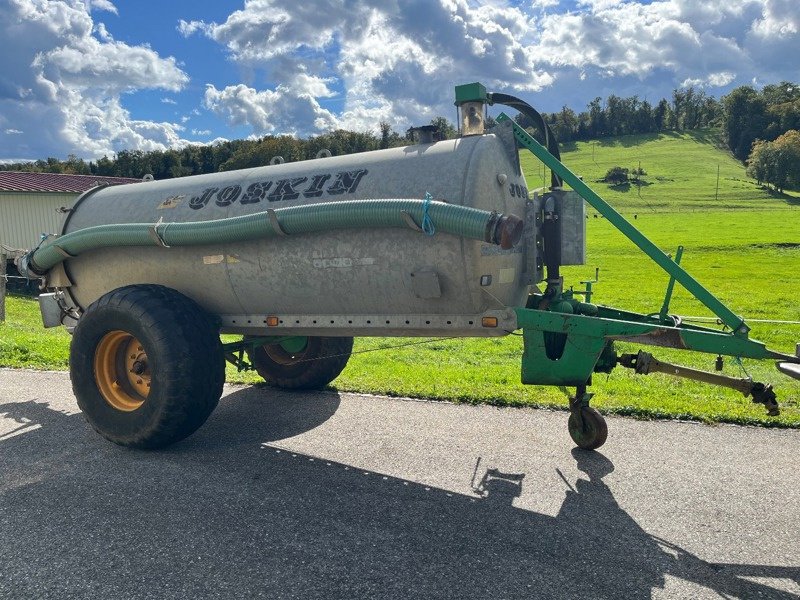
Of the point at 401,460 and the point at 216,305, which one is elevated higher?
the point at 216,305

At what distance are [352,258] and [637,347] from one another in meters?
7.46

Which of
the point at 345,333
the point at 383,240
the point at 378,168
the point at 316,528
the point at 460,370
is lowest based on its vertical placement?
the point at 460,370

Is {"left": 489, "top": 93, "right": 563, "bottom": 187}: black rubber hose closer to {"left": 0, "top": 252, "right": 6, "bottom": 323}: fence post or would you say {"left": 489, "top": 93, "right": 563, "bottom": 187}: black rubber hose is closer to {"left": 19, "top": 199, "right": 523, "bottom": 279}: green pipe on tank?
{"left": 19, "top": 199, "right": 523, "bottom": 279}: green pipe on tank

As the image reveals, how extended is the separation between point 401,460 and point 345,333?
1137 millimetres

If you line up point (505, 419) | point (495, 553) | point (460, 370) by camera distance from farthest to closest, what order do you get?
1. point (460, 370)
2. point (505, 419)
3. point (495, 553)

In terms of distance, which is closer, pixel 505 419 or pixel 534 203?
pixel 534 203

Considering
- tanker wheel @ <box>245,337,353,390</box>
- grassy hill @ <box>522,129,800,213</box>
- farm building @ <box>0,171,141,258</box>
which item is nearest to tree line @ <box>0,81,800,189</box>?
grassy hill @ <box>522,129,800,213</box>

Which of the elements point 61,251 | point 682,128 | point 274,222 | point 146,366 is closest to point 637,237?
point 274,222

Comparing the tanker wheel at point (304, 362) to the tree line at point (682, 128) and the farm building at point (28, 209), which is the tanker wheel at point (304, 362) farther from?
the tree line at point (682, 128)

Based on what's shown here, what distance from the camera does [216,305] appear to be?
6.00m

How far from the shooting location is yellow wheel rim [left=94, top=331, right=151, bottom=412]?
5863 millimetres

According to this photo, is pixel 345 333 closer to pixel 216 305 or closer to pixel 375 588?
pixel 216 305

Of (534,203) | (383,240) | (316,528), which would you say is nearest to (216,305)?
(383,240)

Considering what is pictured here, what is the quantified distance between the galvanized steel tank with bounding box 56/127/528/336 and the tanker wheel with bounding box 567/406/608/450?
1074 millimetres
